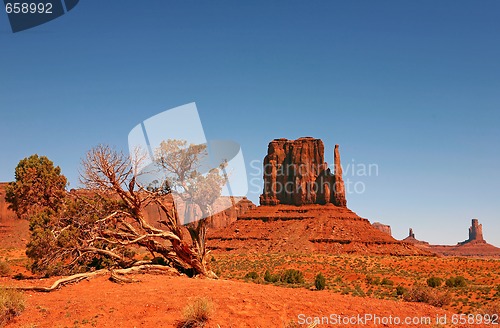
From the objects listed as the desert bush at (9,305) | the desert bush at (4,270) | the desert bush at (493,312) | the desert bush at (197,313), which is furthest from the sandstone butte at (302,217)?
the desert bush at (9,305)

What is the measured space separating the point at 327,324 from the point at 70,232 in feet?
47.1

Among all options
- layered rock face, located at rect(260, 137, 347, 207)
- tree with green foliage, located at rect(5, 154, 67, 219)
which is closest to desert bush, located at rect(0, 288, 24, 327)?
tree with green foliage, located at rect(5, 154, 67, 219)

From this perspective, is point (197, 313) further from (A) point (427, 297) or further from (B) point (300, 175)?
(B) point (300, 175)

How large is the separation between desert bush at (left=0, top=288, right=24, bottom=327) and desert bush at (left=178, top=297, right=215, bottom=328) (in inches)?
179

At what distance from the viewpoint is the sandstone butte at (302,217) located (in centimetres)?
8669

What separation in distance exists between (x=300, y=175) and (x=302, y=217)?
1740cm

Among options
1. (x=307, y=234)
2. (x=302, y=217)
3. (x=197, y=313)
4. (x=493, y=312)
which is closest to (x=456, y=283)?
(x=493, y=312)

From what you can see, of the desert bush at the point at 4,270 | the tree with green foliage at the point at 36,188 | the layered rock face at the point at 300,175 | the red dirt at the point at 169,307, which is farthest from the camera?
the layered rock face at the point at 300,175

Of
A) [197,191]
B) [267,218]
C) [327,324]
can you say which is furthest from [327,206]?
[327,324]

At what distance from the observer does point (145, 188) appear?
2022 centimetres

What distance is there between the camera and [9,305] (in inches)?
462

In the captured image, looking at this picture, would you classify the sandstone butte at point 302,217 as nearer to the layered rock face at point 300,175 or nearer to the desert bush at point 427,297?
the layered rock face at point 300,175

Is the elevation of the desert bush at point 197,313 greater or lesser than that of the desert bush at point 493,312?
greater

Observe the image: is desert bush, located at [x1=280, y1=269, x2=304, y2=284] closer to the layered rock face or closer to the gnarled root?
the gnarled root
